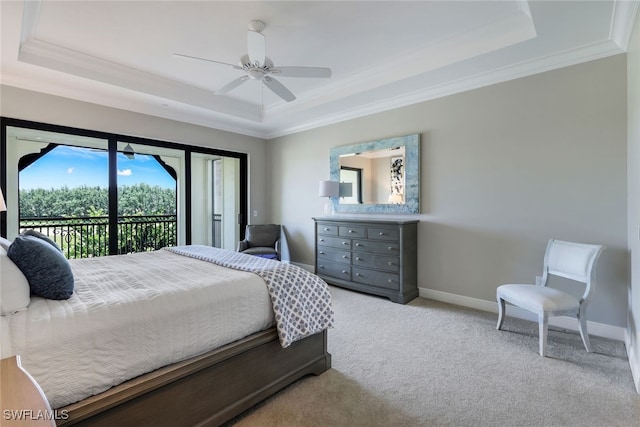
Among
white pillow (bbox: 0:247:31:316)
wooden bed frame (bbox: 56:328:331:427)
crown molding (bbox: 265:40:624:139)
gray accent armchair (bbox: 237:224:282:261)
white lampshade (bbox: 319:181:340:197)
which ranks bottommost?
wooden bed frame (bbox: 56:328:331:427)

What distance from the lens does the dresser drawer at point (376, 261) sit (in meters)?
3.81

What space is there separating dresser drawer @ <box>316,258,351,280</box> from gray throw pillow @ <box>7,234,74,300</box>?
3243 mm

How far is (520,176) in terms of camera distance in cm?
322

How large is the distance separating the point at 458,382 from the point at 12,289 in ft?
8.63

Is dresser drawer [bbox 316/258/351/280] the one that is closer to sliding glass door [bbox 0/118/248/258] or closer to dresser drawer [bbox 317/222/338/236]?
dresser drawer [bbox 317/222/338/236]

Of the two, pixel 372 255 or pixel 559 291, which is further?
pixel 372 255

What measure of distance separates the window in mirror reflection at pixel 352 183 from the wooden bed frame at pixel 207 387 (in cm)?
275

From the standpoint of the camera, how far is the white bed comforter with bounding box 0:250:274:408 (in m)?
1.22

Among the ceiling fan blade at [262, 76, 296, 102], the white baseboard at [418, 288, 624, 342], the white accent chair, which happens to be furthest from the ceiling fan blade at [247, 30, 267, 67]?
the white baseboard at [418, 288, 624, 342]

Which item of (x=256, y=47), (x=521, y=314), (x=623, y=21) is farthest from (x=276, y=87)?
(x=521, y=314)

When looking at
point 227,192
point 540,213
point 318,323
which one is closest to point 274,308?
point 318,323

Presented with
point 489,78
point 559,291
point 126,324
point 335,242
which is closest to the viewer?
point 126,324

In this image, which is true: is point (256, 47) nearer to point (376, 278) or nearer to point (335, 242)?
point (335, 242)

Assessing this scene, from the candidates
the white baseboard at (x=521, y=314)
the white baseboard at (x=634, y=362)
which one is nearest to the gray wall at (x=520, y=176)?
the white baseboard at (x=521, y=314)
